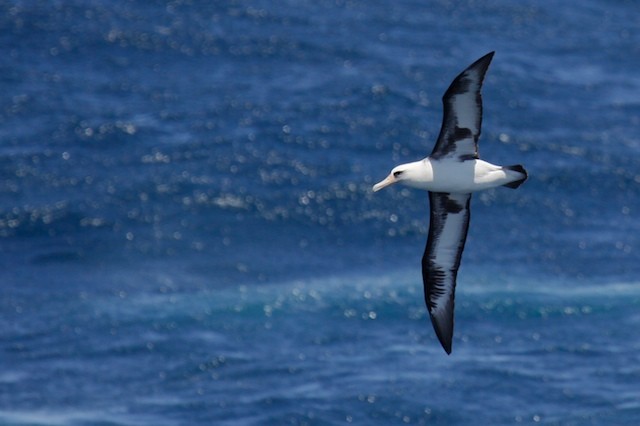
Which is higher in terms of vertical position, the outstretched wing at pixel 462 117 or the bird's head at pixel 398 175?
the outstretched wing at pixel 462 117

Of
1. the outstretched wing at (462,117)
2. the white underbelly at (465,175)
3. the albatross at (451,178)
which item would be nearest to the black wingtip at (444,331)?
the albatross at (451,178)

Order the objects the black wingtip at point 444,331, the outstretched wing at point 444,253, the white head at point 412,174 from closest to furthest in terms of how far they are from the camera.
Result: the white head at point 412,174 < the outstretched wing at point 444,253 < the black wingtip at point 444,331

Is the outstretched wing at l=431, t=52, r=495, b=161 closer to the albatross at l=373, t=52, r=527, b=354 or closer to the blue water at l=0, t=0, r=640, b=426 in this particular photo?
the albatross at l=373, t=52, r=527, b=354

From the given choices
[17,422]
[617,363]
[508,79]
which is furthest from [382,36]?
[17,422]

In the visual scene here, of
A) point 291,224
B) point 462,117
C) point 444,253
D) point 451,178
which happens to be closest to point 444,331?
point 444,253

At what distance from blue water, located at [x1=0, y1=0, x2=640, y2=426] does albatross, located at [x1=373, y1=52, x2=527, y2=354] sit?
1858 cm

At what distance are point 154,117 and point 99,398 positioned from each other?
1381 centimetres

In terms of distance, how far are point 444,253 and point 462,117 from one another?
11.1 feet

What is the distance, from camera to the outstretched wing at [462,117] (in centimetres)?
2117

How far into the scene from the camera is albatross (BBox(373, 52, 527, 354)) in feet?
70.9

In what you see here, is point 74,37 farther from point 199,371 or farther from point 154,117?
point 199,371

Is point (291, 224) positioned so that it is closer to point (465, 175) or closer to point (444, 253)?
point (444, 253)

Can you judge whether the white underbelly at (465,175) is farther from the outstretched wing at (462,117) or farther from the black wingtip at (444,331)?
the black wingtip at (444,331)

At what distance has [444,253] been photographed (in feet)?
80.1
